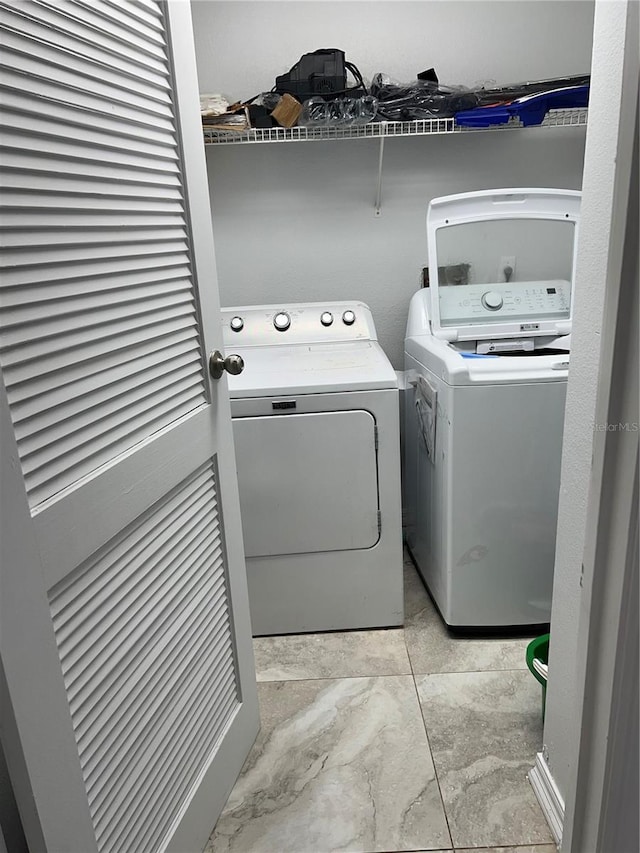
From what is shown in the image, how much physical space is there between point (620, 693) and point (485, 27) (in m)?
2.39

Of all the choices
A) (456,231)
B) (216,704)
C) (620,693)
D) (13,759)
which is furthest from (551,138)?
(13,759)

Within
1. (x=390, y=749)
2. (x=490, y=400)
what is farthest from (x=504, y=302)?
(x=390, y=749)

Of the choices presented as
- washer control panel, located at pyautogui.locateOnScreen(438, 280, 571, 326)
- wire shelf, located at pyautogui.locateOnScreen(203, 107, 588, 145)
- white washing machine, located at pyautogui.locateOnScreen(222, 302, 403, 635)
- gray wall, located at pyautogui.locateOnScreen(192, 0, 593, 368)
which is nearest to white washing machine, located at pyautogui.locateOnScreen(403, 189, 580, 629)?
washer control panel, located at pyautogui.locateOnScreen(438, 280, 571, 326)

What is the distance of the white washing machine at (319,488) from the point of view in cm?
184

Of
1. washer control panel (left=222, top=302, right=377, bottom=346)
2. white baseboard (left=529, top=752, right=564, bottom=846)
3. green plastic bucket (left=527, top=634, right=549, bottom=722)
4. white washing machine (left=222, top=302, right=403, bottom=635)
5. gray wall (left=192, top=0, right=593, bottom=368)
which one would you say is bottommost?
white baseboard (left=529, top=752, right=564, bottom=846)

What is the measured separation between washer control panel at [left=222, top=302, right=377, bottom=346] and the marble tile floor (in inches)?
42.2

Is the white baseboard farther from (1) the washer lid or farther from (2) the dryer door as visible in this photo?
(1) the washer lid

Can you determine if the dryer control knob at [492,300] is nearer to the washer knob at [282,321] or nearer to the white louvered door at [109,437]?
the washer knob at [282,321]

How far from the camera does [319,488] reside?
1.91 metres

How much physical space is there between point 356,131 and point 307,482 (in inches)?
50.1

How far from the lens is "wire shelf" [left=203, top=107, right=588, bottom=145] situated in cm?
212

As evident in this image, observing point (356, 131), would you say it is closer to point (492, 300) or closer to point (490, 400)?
point (492, 300)

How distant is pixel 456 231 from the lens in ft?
6.97

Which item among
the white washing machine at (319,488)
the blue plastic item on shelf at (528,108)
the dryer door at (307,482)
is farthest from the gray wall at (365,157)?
the dryer door at (307,482)
